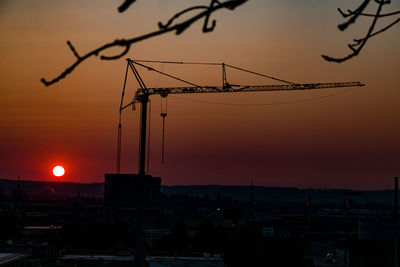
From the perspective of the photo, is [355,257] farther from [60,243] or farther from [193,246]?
[60,243]

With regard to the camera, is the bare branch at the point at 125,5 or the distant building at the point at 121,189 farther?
the distant building at the point at 121,189

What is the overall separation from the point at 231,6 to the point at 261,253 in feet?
133

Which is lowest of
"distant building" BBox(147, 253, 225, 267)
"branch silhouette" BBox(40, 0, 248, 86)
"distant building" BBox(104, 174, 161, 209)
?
"distant building" BBox(147, 253, 225, 267)

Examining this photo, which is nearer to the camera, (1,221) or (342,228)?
(1,221)

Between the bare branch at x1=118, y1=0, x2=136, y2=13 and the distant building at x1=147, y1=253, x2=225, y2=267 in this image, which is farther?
the distant building at x1=147, y1=253, x2=225, y2=267

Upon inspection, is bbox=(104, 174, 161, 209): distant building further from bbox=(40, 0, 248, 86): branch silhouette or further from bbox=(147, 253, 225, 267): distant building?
bbox=(40, 0, 248, 86): branch silhouette

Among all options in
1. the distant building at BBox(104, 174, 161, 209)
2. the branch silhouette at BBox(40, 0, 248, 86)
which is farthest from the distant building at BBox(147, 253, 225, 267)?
the branch silhouette at BBox(40, 0, 248, 86)

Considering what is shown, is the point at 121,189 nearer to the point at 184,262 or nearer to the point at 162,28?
the point at 184,262

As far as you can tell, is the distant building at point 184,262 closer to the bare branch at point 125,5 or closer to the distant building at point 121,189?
the distant building at point 121,189

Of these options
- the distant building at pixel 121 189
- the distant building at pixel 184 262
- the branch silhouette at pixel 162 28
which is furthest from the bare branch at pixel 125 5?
the distant building at pixel 121 189

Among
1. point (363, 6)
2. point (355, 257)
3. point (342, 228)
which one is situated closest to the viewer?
point (363, 6)

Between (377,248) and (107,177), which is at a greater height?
(107,177)

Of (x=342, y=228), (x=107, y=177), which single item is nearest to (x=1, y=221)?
(x=107, y=177)

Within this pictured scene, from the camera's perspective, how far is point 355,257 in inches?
1645
